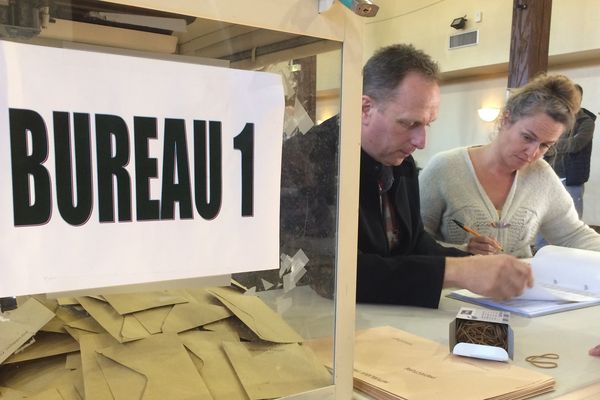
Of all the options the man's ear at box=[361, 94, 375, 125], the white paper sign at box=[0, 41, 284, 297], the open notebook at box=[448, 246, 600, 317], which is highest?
the man's ear at box=[361, 94, 375, 125]

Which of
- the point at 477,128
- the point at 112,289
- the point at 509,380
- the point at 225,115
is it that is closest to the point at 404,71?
the point at 509,380

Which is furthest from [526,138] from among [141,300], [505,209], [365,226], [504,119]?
[141,300]

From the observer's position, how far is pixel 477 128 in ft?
22.0

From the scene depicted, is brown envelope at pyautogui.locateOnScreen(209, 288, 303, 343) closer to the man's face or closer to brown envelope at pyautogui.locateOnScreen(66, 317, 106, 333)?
brown envelope at pyautogui.locateOnScreen(66, 317, 106, 333)

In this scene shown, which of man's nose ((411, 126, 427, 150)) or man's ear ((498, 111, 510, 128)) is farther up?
man's ear ((498, 111, 510, 128))

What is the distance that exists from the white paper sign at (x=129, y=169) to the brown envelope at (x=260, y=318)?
8 centimetres

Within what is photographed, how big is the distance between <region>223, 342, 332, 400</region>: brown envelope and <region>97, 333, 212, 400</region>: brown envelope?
49 mm

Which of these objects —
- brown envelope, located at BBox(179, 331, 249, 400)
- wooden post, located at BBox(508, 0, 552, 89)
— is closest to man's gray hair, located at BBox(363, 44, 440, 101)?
brown envelope, located at BBox(179, 331, 249, 400)

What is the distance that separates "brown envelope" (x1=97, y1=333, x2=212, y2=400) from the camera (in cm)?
48

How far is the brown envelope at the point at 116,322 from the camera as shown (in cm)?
53

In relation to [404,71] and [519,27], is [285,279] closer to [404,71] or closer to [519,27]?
[404,71]

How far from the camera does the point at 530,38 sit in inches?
143

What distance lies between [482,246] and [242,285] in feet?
4.55

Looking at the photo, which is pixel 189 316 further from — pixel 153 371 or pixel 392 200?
pixel 392 200
